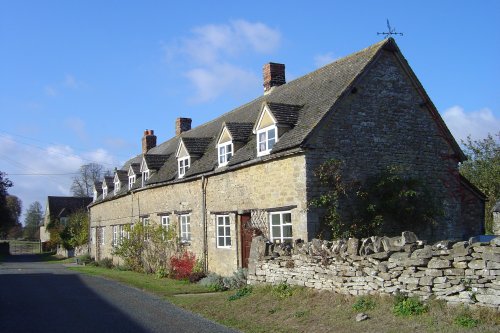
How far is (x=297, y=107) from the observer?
1848cm

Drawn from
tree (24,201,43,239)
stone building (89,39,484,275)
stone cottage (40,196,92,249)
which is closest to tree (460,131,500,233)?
stone building (89,39,484,275)

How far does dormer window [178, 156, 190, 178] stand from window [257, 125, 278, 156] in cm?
681

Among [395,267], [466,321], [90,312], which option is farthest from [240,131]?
[466,321]

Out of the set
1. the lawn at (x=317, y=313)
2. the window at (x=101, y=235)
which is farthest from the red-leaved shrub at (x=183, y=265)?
the window at (x=101, y=235)

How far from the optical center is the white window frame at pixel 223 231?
20078mm

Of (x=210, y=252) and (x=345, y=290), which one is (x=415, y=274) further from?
(x=210, y=252)

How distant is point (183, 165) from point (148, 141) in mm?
17968

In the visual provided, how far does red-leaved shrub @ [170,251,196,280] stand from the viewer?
22.2 metres

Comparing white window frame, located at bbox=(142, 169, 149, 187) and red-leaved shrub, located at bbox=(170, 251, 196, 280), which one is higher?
white window frame, located at bbox=(142, 169, 149, 187)

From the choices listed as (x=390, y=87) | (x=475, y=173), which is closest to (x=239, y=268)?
(x=390, y=87)

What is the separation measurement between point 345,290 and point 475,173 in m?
30.3

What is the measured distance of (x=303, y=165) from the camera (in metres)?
15.8

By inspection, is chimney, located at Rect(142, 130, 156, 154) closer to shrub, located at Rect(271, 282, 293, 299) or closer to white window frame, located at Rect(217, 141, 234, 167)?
white window frame, located at Rect(217, 141, 234, 167)

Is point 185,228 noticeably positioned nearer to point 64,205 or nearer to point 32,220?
point 64,205
